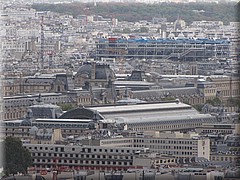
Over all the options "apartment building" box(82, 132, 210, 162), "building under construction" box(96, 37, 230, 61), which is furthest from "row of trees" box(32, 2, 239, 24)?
"apartment building" box(82, 132, 210, 162)

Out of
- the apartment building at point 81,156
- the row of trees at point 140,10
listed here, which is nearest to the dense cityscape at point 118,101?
the apartment building at point 81,156

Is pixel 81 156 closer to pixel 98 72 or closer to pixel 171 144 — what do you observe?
pixel 171 144

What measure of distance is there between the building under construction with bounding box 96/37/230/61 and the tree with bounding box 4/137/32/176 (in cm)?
2420

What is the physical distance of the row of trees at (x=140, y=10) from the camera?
53.9m

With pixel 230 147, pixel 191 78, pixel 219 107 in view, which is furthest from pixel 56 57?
pixel 230 147

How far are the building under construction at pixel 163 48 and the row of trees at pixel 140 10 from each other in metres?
7.81

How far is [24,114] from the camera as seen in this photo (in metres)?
24.2

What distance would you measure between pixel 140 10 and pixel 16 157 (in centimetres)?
4067

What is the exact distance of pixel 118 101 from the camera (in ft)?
85.7

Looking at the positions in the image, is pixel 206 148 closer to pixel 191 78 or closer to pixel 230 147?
pixel 230 147

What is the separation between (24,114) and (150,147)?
5.68 metres

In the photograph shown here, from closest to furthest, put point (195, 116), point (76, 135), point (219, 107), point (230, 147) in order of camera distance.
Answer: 1. point (230, 147)
2. point (76, 135)
3. point (195, 116)
4. point (219, 107)

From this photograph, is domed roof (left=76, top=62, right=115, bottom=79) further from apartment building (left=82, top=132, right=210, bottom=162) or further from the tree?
the tree

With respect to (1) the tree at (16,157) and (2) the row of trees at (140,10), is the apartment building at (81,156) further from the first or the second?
(2) the row of trees at (140,10)
